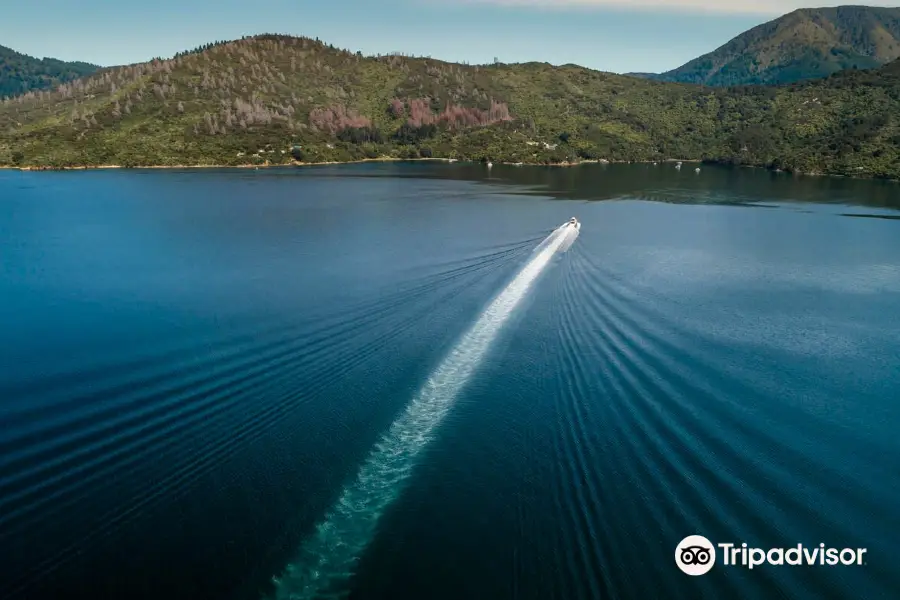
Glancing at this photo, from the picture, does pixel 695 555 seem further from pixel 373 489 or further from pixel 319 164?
pixel 319 164

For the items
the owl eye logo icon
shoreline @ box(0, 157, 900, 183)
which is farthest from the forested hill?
the owl eye logo icon

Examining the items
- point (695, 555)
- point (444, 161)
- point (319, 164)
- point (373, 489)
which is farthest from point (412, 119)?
point (695, 555)

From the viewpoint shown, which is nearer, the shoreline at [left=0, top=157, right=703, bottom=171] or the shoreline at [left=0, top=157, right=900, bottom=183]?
the shoreline at [left=0, top=157, right=900, bottom=183]

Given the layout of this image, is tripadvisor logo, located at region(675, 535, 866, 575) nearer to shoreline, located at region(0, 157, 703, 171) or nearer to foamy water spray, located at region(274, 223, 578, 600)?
foamy water spray, located at region(274, 223, 578, 600)

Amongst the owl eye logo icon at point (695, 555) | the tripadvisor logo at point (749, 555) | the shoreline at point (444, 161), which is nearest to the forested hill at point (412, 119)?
the shoreline at point (444, 161)

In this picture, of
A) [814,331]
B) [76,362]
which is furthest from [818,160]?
[76,362]
